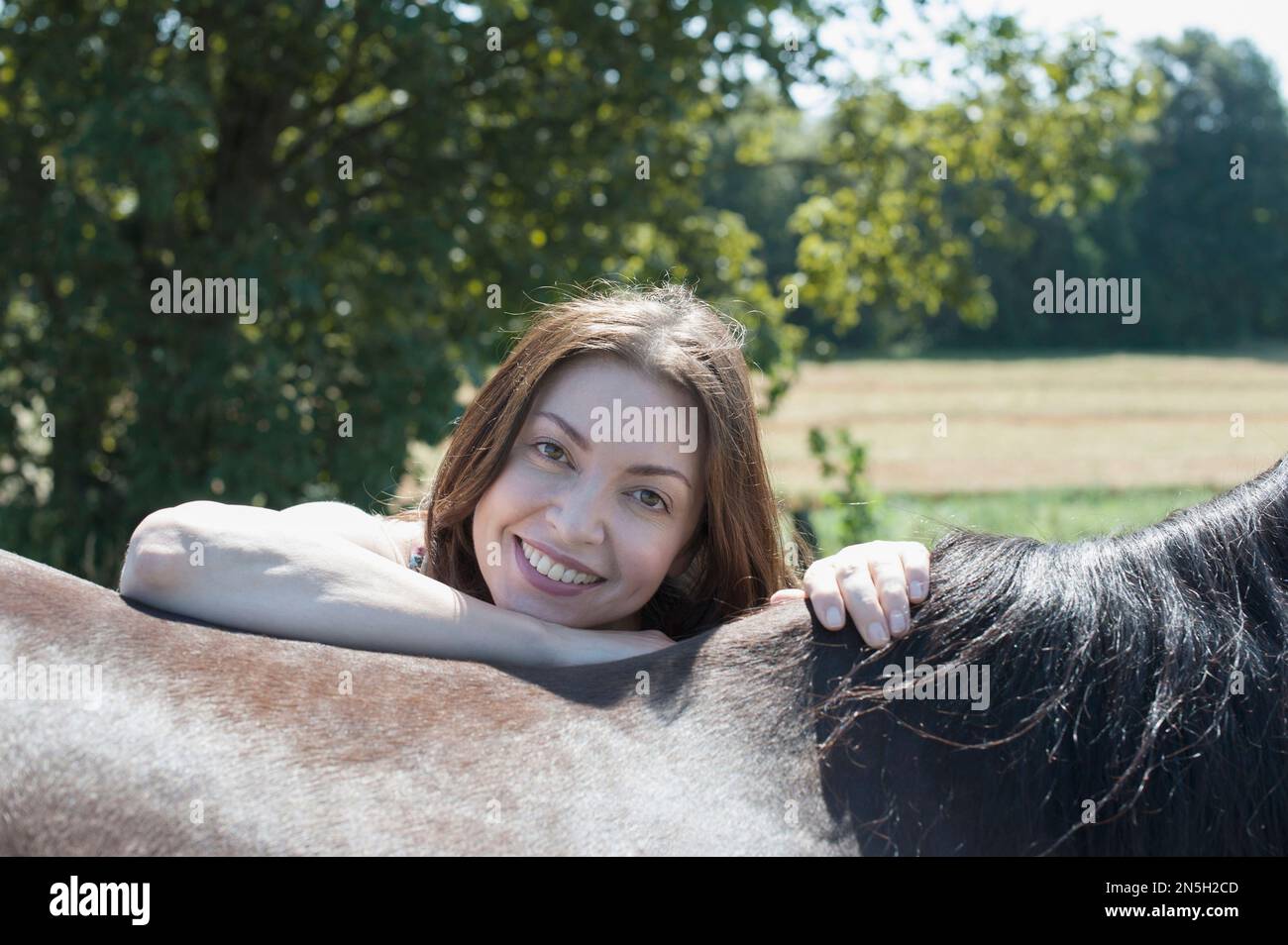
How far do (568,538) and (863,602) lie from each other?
53 cm

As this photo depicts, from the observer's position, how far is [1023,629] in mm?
1489

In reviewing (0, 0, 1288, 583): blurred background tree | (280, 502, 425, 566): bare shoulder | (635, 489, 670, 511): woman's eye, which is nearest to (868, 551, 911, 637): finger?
(635, 489, 670, 511): woman's eye

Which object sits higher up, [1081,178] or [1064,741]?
[1081,178]

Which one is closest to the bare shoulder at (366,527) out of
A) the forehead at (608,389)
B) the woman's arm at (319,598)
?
the woman's arm at (319,598)

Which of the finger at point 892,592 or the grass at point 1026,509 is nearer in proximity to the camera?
the finger at point 892,592

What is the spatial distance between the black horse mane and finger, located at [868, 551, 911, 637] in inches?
0.9

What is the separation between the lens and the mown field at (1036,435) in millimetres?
12375

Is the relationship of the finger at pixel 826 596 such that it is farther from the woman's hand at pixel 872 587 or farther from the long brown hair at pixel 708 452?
the long brown hair at pixel 708 452

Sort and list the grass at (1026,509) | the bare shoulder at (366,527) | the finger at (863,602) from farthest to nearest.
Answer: the grass at (1026,509), the bare shoulder at (366,527), the finger at (863,602)

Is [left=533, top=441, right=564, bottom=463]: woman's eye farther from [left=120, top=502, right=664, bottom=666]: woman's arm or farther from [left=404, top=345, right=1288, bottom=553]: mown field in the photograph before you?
[left=404, top=345, right=1288, bottom=553]: mown field

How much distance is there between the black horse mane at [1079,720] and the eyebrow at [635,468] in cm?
42

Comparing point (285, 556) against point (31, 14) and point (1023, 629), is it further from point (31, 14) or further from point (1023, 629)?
point (31, 14)
